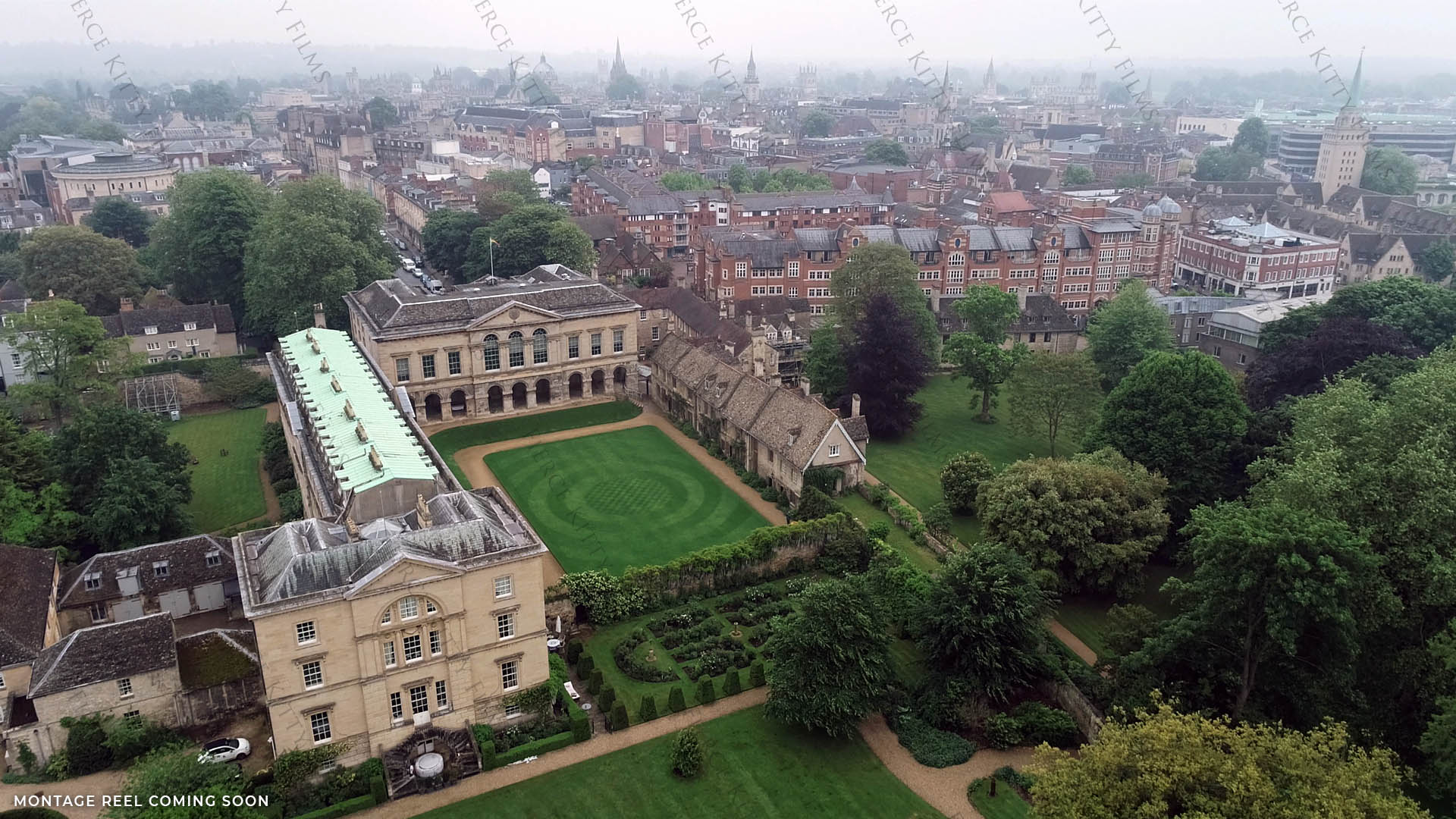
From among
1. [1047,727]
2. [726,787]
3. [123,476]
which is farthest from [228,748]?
[1047,727]

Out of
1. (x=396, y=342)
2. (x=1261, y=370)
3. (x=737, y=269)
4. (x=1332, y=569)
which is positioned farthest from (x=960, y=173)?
(x=1332, y=569)

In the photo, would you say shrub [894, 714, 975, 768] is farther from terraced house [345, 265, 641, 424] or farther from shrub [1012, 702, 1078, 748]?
terraced house [345, 265, 641, 424]

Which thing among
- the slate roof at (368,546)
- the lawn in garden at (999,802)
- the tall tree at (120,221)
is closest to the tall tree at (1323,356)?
the lawn in garden at (999,802)

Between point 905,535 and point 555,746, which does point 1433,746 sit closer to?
point 905,535

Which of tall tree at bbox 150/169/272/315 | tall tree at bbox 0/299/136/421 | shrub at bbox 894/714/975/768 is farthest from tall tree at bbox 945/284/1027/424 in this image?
tall tree at bbox 150/169/272/315

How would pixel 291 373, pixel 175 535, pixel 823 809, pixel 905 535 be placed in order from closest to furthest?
pixel 823 809 → pixel 175 535 → pixel 905 535 → pixel 291 373

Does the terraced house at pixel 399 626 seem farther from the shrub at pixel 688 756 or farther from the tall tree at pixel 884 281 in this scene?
the tall tree at pixel 884 281
